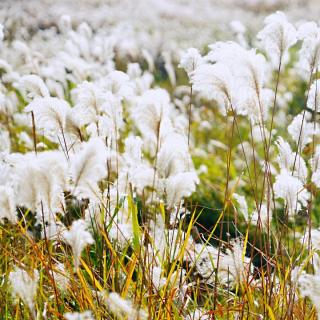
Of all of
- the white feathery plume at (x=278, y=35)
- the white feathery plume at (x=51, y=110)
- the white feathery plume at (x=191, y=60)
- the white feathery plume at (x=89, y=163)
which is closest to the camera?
the white feathery plume at (x=89, y=163)

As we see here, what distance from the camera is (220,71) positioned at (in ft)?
6.12

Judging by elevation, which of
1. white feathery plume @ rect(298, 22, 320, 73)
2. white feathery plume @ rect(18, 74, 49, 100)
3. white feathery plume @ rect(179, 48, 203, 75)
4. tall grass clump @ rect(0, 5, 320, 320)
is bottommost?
tall grass clump @ rect(0, 5, 320, 320)

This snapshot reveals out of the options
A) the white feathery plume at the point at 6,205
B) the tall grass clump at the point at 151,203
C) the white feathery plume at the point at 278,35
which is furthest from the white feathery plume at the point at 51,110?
the white feathery plume at the point at 278,35

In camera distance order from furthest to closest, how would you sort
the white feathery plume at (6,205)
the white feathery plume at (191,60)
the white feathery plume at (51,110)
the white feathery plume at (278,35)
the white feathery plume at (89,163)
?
the white feathery plume at (191,60)
the white feathery plume at (278,35)
the white feathery plume at (51,110)
the white feathery plume at (6,205)
the white feathery plume at (89,163)

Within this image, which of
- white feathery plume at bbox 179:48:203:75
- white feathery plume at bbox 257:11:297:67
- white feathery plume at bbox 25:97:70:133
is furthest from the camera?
white feathery plume at bbox 179:48:203:75

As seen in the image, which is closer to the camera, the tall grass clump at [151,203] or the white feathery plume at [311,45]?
the tall grass clump at [151,203]

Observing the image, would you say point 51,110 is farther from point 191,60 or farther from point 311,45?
point 311,45

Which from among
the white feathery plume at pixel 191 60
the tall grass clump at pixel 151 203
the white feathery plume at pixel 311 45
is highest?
the white feathery plume at pixel 311 45

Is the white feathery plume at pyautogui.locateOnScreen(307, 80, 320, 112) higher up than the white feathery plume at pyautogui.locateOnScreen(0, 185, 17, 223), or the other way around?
the white feathery plume at pyautogui.locateOnScreen(307, 80, 320, 112)

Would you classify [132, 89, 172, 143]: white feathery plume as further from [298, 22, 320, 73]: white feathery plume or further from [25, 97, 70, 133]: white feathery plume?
[298, 22, 320, 73]: white feathery plume

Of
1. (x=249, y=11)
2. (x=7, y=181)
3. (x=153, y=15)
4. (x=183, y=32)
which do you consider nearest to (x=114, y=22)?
(x=183, y=32)

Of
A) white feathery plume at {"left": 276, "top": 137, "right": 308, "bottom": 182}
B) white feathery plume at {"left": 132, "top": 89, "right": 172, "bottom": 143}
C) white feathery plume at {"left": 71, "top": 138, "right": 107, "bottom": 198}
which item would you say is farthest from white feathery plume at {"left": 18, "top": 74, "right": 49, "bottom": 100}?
white feathery plume at {"left": 276, "top": 137, "right": 308, "bottom": 182}

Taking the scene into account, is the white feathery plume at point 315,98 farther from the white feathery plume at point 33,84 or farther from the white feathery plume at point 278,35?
the white feathery plume at point 33,84

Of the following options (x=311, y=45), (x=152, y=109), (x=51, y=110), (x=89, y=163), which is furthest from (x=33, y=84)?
(x=311, y=45)
